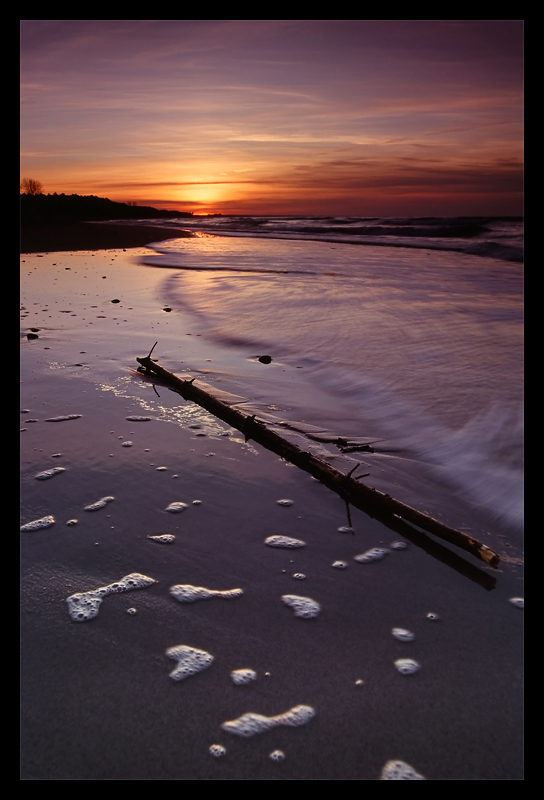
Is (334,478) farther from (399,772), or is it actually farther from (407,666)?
(399,772)

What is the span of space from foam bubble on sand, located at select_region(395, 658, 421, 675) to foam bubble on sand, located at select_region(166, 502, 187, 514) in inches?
61.3

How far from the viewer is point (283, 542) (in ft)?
9.80

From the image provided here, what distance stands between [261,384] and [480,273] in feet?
40.1

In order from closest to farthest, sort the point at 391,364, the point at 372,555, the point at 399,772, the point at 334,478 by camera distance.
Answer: the point at 399,772, the point at 372,555, the point at 334,478, the point at 391,364

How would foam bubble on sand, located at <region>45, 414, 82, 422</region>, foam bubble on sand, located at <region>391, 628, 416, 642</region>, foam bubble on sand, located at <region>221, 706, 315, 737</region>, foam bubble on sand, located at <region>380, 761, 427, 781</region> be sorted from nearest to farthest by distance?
foam bubble on sand, located at <region>380, 761, 427, 781</region> < foam bubble on sand, located at <region>221, 706, 315, 737</region> < foam bubble on sand, located at <region>391, 628, 416, 642</region> < foam bubble on sand, located at <region>45, 414, 82, 422</region>

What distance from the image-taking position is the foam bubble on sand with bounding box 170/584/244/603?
2520 mm

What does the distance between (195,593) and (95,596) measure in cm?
46

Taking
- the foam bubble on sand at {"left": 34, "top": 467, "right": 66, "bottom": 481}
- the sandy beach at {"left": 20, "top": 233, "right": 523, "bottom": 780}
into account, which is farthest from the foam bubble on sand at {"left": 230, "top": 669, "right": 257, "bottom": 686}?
the foam bubble on sand at {"left": 34, "top": 467, "right": 66, "bottom": 481}

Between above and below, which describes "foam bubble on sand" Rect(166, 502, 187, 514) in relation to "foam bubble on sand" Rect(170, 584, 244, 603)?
above

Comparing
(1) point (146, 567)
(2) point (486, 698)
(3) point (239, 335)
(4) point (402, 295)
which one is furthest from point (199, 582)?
(4) point (402, 295)

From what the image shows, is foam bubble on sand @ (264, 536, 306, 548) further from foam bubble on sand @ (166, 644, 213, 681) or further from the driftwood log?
foam bubble on sand @ (166, 644, 213, 681)

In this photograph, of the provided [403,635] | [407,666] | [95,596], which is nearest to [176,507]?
[95,596]

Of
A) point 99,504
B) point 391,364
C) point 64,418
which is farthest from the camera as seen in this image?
point 391,364

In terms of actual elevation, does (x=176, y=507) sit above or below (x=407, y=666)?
above
